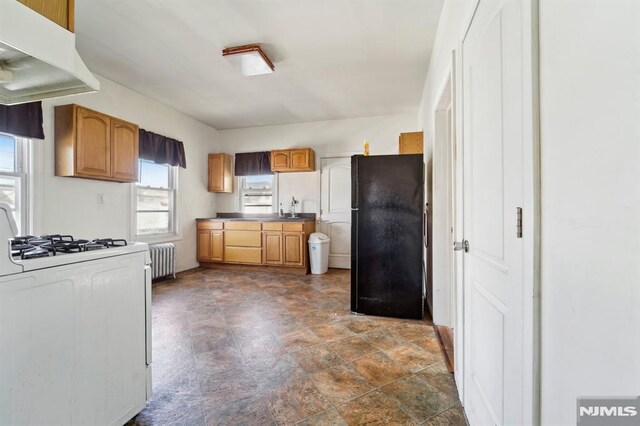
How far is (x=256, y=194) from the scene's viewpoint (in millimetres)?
5602

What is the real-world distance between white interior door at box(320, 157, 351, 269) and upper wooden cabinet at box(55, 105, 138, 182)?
311cm

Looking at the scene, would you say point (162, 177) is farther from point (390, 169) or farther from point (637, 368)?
point (637, 368)

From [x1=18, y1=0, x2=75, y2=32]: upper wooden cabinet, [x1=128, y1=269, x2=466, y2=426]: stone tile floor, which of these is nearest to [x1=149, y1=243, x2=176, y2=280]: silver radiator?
[x1=128, y1=269, x2=466, y2=426]: stone tile floor

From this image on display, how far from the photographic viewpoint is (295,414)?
57.3 inches

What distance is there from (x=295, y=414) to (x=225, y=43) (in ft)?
10.4

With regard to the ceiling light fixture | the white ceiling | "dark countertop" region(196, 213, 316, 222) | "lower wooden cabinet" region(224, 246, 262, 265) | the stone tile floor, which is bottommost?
the stone tile floor

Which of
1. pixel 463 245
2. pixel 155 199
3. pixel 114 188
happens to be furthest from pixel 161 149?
pixel 463 245

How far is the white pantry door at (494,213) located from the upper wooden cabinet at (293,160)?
3727 mm

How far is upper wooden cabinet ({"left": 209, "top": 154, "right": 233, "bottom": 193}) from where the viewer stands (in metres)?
5.40

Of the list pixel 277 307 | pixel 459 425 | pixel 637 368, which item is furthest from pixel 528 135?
pixel 277 307

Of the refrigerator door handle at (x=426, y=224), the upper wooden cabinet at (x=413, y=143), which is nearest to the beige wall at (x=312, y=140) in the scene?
the upper wooden cabinet at (x=413, y=143)

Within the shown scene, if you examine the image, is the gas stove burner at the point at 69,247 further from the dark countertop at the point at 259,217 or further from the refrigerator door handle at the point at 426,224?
the dark countertop at the point at 259,217

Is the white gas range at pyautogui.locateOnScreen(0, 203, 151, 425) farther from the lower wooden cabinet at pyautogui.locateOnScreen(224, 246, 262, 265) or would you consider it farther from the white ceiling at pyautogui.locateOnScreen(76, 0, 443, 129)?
the lower wooden cabinet at pyautogui.locateOnScreen(224, 246, 262, 265)

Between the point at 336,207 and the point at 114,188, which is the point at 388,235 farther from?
the point at 114,188
